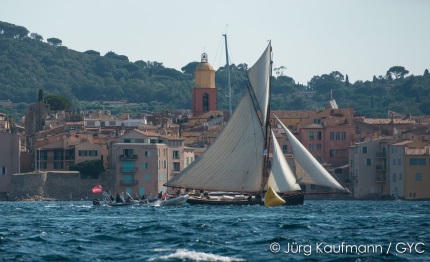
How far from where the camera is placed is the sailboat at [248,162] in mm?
104062

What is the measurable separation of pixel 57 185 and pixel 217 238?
9201 cm

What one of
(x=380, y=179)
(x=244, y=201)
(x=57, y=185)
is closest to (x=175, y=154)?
(x=57, y=185)

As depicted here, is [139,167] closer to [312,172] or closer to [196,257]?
[312,172]

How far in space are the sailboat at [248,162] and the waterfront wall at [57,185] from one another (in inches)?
1755

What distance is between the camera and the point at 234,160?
343 feet

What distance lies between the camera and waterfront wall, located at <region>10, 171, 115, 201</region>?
150500 millimetres

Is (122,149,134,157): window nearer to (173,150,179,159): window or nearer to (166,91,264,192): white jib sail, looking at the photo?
(173,150,179,159): window

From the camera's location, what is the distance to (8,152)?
514 feet

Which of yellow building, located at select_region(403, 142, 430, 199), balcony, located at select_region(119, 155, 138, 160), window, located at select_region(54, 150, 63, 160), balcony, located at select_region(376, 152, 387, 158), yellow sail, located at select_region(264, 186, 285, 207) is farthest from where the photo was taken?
window, located at select_region(54, 150, 63, 160)

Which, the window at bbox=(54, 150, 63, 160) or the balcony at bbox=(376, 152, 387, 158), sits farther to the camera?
the window at bbox=(54, 150, 63, 160)

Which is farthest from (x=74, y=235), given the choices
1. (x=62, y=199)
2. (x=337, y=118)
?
(x=337, y=118)

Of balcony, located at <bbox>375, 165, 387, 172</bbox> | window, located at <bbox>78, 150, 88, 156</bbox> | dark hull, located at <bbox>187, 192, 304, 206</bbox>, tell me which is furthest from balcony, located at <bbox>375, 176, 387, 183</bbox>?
dark hull, located at <bbox>187, 192, 304, 206</bbox>

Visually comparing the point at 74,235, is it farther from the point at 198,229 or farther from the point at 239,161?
the point at 239,161

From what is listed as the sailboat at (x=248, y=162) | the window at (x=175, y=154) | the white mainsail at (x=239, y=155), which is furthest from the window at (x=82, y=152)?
the white mainsail at (x=239, y=155)
